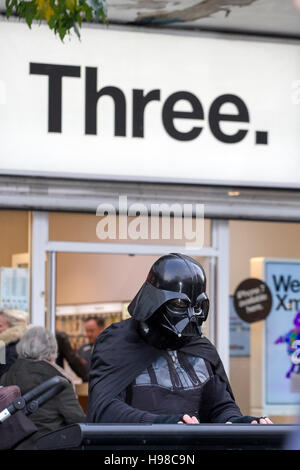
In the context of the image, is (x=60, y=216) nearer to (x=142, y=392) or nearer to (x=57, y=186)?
(x=57, y=186)

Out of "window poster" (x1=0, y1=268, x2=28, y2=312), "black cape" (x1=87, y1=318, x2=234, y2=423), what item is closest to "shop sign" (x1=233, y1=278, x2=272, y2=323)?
"window poster" (x1=0, y1=268, x2=28, y2=312)

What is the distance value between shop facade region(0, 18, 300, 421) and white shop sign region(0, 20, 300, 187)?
0.01 m

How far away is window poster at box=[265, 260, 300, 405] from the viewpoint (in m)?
Answer: 10.2

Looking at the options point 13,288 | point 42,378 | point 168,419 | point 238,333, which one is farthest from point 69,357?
point 168,419

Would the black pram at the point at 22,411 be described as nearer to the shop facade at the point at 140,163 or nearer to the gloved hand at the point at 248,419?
the gloved hand at the point at 248,419

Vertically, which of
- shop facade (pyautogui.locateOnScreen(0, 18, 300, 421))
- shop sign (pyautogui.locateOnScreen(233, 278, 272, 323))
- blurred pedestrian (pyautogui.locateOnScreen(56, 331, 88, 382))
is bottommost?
blurred pedestrian (pyautogui.locateOnScreen(56, 331, 88, 382))

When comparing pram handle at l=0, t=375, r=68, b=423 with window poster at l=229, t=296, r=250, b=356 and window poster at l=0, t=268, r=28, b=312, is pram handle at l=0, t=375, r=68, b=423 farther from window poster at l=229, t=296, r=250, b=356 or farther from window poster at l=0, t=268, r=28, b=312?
window poster at l=229, t=296, r=250, b=356

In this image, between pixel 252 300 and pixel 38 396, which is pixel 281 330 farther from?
pixel 38 396

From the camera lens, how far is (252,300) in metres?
10.1

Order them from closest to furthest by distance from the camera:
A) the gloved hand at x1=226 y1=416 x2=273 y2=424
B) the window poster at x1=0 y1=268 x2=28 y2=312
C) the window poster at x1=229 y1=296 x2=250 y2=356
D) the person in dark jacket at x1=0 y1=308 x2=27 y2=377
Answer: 1. the gloved hand at x1=226 y1=416 x2=273 y2=424
2. the person in dark jacket at x1=0 y1=308 x2=27 y2=377
3. the window poster at x1=0 y1=268 x2=28 y2=312
4. the window poster at x1=229 y1=296 x2=250 y2=356

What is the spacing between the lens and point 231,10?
970 centimetres

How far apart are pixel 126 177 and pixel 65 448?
6.77 metres

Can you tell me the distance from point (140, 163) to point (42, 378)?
10.7 ft
